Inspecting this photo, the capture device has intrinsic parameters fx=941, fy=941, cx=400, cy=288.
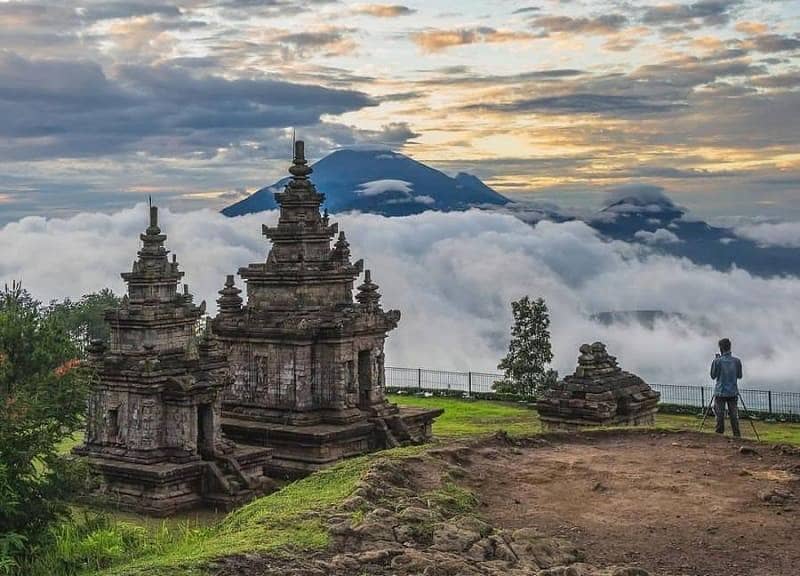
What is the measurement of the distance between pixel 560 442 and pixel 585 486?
3688 millimetres

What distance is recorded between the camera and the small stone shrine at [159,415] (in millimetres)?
25391

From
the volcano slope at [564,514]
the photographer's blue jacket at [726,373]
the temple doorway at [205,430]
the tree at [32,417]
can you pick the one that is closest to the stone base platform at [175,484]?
the temple doorway at [205,430]

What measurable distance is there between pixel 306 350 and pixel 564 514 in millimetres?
17919

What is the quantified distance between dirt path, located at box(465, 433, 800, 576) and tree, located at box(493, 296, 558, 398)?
97.8 feet

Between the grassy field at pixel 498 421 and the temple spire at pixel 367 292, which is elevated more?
the temple spire at pixel 367 292

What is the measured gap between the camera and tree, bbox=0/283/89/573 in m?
15.8

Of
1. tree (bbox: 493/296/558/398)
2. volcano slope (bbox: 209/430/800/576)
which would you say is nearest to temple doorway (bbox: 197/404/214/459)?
volcano slope (bbox: 209/430/800/576)

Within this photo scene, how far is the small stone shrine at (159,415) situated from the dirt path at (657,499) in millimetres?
11215

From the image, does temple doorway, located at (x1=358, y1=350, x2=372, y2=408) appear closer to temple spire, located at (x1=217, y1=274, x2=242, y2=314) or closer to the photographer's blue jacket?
temple spire, located at (x1=217, y1=274, x2=242, y2=314)

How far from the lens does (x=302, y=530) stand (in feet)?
38.1

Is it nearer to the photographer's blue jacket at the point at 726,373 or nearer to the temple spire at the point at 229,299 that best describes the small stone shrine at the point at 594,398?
the photographer's blue jacket at the point at 726,373

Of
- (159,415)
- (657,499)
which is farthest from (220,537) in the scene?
(159,415)

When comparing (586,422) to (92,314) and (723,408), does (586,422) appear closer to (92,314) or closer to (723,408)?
(723,408)

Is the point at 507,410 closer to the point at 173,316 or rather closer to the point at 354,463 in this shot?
the point at 173,316
